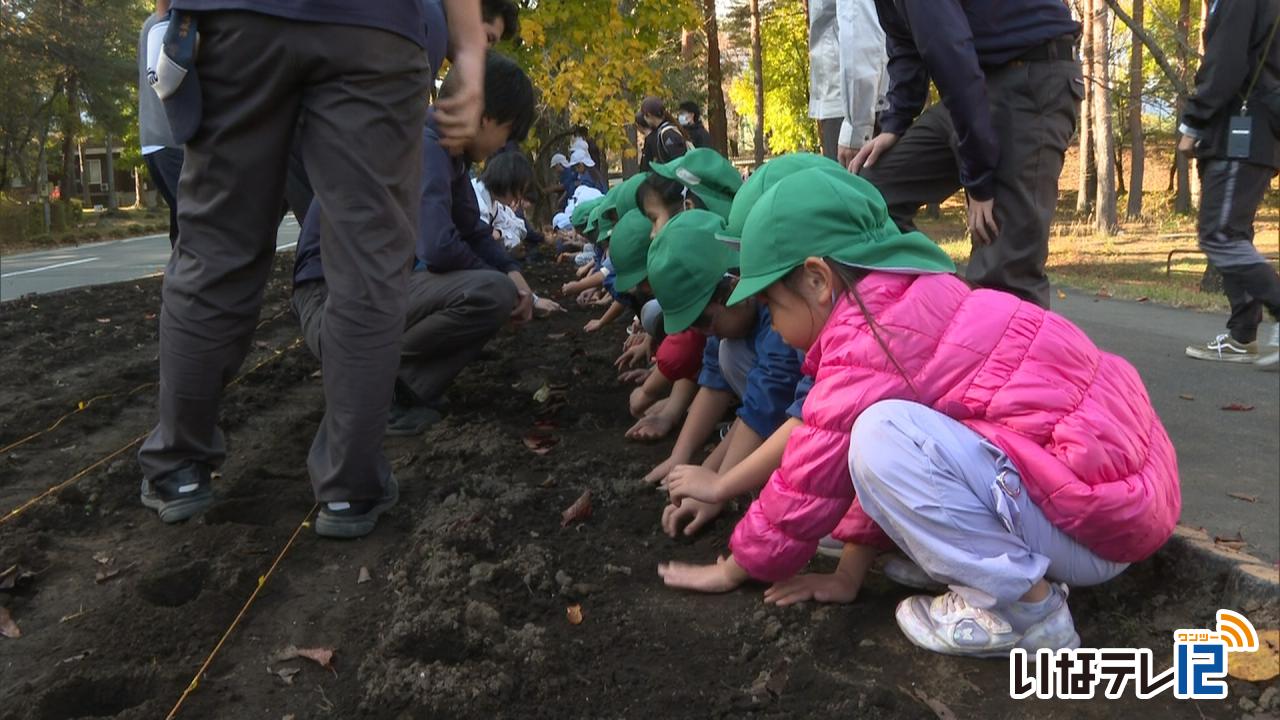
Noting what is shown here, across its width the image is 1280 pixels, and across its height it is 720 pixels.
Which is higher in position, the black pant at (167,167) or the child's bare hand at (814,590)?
the black pant at (167,167)

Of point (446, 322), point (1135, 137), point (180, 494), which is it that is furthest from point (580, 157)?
point (1135, 137)

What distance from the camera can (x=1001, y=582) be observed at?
178 cm

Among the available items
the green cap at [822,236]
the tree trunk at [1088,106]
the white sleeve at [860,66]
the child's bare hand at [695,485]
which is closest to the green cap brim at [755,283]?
the green cap at [822,236]

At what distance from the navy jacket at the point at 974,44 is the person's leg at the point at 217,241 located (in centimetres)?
175

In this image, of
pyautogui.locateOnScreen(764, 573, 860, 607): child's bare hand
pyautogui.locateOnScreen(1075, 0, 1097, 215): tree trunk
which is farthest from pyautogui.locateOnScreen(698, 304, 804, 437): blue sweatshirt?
pyautogui.locateOnScreen(1075, 0, 1097, 215): tree trunk

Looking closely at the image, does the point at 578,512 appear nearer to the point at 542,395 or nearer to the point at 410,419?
the point at 410,419

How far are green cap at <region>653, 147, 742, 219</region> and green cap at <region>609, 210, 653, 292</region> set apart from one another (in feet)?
0.71

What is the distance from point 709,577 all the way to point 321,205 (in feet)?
4.21

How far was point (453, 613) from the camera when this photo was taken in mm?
2055

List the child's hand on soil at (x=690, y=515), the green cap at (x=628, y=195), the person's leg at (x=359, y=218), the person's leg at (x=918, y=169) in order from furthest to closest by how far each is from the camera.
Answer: the green cap at (x=628, y=195) → the person's leg at (x=918, y=169) → the child's hand on soil at (x=690, y=515) → the person's leg at (x=359, y=218)

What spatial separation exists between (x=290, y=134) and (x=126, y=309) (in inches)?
223

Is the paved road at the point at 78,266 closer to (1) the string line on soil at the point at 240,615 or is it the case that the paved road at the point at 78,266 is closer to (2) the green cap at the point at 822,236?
(1) the string line on soil at the point at 240,615

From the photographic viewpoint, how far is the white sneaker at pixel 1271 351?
4922 mm

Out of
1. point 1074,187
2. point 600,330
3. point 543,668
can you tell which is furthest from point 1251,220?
point 1074,187
